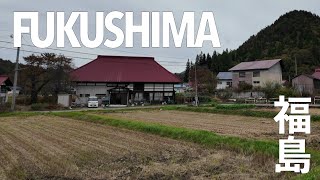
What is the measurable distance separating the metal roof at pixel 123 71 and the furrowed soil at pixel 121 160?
29386 mm

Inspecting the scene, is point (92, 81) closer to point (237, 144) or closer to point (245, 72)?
point (245, 72)

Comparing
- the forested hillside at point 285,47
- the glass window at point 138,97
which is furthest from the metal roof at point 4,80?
the forested hillside at point 285,47

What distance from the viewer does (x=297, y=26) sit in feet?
269

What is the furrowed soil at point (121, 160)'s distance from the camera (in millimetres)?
7641

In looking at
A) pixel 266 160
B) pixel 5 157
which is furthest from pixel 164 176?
pixel 5 157

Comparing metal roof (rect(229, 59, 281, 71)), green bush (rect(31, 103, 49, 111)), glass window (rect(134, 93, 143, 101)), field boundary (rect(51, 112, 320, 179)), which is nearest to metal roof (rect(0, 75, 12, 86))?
green bush (rect(31, 103, 49, 111))

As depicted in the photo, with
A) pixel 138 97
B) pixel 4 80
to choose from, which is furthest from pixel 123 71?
pixel 4 80

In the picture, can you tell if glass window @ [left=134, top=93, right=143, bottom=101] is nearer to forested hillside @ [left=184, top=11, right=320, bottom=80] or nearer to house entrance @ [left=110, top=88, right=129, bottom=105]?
house entrance @ [left=110, top=88, right=129, bottom=105]

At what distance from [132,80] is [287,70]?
34443mm

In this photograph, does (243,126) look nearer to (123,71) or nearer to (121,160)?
(121,160)

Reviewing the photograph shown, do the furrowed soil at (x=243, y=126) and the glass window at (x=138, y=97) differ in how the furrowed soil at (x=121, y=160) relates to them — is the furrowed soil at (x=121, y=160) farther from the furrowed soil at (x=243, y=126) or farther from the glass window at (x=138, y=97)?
the glass window at (x=138, y=97)

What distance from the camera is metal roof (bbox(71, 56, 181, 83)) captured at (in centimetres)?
4269

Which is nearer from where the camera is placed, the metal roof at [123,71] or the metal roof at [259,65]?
the metal roof at [123,71]

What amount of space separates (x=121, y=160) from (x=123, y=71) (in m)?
36.0
